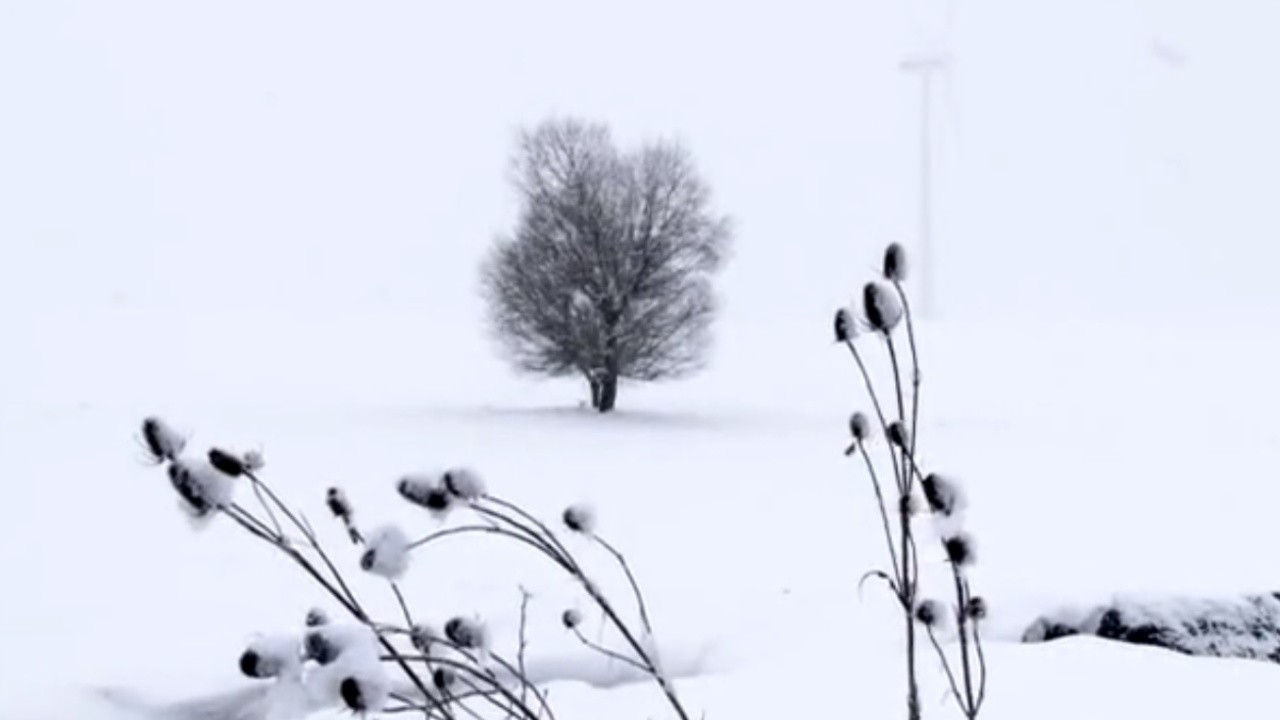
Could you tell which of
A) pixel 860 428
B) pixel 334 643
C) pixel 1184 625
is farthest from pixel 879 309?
pixel 1184 625

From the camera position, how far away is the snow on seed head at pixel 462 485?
119cm

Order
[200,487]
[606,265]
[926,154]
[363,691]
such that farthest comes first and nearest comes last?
[926,154], [606,265], [200,487], [363,691]

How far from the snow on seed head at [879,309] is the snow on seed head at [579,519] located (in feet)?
1.03

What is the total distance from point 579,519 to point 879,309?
334 millimetres

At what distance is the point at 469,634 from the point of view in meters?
1.26

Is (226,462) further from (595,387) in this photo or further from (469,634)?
(595,387)

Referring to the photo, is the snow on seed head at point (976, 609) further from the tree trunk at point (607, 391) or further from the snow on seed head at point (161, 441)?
the tree trunk at point (607, 391)

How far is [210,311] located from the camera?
3781 cm

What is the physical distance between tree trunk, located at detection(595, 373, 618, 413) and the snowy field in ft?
2.13

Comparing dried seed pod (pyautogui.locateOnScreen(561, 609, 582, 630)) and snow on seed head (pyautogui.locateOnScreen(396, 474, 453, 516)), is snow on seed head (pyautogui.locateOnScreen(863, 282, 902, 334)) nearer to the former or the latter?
snow on seed head (pyautogui.locateOnScreen(396, 474, 453, 516))

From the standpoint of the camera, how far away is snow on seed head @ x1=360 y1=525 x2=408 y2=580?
1064 millimetres

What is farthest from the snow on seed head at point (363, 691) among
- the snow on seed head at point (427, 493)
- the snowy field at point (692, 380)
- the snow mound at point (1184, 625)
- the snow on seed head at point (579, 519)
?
the snow mound at point (1184, 625)

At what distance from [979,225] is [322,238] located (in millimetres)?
30741

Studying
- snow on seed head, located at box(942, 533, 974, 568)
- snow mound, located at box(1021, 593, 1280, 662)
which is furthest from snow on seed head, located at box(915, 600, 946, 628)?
snow mound, located at box(1021, 593, 1280, 662)
